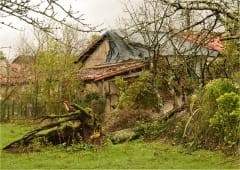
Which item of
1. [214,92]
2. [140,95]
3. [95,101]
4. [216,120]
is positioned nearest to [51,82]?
[95,101]

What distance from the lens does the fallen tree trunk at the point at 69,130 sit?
43.0 feet

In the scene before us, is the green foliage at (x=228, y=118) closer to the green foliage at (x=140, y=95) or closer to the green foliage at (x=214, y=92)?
the green foliage at (x=214, y=92)

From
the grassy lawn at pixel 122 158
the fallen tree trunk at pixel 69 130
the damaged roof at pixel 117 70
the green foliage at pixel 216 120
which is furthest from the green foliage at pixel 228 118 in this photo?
the damaged roof at pixel 117 70

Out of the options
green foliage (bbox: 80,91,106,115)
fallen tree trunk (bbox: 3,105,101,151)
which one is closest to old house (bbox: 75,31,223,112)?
green foliage (bbox: 80,91,106,115)

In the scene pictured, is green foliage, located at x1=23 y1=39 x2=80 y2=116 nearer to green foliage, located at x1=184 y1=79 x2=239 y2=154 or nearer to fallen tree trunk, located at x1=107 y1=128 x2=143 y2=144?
fallen tree trunk, located at x1=107 y1=128 x2=143 y2=144

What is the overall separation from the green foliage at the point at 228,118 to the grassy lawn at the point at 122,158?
500mm

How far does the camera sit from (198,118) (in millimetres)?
11617

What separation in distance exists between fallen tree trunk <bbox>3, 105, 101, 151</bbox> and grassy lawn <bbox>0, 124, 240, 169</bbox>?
21.6 inches

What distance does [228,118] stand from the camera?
34.6ft

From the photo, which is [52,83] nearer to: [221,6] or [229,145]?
[229,145]

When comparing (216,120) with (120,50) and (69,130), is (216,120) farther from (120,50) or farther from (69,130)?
(120,50)

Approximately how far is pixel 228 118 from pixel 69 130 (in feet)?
15.9

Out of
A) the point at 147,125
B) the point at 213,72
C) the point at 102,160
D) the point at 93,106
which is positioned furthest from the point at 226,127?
the point at 93,106

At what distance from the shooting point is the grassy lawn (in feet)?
31.0
